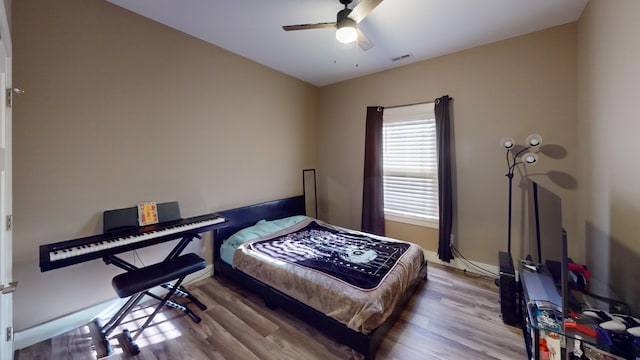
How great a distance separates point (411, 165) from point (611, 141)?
1.93 meters

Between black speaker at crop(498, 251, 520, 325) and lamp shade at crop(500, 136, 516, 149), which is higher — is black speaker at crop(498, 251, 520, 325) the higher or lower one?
the lower one

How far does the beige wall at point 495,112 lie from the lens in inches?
97.7

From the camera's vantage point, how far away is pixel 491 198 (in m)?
2.90

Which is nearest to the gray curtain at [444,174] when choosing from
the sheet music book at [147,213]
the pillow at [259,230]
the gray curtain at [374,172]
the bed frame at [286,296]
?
the bed frame at [286,296]

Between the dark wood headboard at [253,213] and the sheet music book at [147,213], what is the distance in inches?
27.3

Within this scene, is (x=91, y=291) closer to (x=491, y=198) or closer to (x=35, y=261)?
(x=35, y=261)

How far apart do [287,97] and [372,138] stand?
1505 mm

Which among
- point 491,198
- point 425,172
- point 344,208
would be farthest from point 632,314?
point 344,208

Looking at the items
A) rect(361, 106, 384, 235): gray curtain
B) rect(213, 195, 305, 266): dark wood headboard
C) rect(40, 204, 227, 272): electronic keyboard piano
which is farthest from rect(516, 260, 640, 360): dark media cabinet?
rect(213, 195, 305, 266): dark wood headboard

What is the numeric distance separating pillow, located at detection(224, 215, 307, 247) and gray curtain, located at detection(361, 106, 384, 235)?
1.10 metres

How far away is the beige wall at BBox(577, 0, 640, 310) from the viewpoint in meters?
1.47

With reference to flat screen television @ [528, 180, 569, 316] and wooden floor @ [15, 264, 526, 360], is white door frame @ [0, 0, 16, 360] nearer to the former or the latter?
wooden floor @ [15, 264, 526, 360]

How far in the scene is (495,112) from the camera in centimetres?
283

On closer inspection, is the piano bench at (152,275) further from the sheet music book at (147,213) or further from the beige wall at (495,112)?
the beige wall at (495,112)
